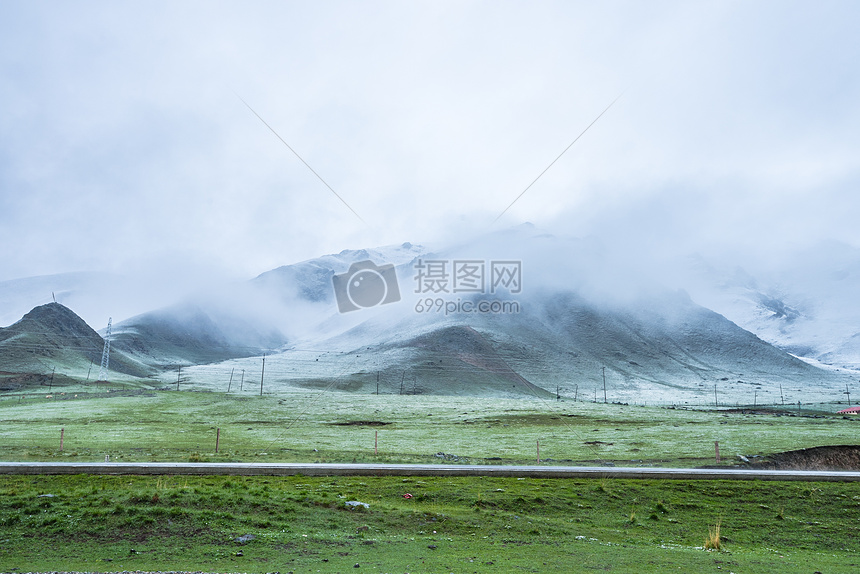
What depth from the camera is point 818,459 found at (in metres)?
43.2

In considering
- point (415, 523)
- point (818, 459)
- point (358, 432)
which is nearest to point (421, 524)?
point (415, 523)

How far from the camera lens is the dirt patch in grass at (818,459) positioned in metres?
42.3

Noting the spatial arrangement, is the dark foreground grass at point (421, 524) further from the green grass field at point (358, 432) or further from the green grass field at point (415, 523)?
the green grass field at point (358, 432)

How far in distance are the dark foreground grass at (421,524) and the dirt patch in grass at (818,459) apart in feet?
52.3

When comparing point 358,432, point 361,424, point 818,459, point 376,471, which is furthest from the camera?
point 361,424

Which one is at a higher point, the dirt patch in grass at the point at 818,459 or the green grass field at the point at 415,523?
the dirt patch in grass at the point at 818,459

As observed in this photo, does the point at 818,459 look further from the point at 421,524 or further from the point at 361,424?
the point at 361,424

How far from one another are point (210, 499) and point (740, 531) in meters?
19.8

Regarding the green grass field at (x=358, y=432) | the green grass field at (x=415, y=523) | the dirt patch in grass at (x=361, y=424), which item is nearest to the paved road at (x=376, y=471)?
the green grass field at (x=415, y=523)

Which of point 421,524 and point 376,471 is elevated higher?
point 376,471

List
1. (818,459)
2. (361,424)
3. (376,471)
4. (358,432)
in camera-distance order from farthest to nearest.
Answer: (361,424) → (358,432) → (818,459) → (376,471)

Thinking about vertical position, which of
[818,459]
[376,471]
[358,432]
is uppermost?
[818,459]

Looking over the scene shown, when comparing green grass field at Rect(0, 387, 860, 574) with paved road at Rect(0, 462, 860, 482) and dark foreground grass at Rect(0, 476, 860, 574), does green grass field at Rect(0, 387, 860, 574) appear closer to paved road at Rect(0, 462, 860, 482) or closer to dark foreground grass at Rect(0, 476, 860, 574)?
dark foreground grass at Rect(0, 476, 860, 574)

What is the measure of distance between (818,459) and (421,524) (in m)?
37.1
